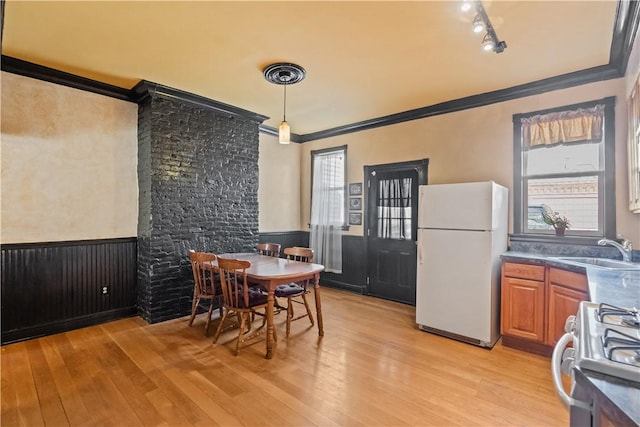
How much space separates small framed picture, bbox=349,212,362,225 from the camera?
5074 millimetres

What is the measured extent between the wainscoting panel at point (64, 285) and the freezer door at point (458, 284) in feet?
11.5

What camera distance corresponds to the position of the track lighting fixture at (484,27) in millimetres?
2053

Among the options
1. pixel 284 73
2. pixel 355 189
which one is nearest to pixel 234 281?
pixel 284 73

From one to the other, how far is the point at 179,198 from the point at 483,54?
3654mm

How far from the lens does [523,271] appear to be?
9.89 feet

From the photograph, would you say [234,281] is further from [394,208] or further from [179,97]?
[394,208]

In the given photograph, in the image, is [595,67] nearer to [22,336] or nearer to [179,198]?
[179,198]

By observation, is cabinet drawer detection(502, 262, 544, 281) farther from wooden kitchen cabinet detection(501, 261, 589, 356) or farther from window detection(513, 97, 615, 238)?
window detection(513, 97, 615, 238)

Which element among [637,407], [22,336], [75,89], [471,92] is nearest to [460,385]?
[637,407]

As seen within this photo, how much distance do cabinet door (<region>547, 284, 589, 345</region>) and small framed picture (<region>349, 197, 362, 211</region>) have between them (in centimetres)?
280

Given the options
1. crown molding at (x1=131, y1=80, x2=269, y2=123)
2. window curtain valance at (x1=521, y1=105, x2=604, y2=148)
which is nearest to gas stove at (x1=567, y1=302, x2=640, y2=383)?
window curtain valance at (x1=521, y1=105, x2=604, y2=148)

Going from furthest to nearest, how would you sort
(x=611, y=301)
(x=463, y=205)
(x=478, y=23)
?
1. (x=463, y=205)
2. (x=478, y=23)
3. (x=611, y=301)

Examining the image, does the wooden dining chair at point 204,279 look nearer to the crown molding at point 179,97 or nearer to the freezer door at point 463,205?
the crown molding at point 179,97

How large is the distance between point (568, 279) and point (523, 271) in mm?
374
